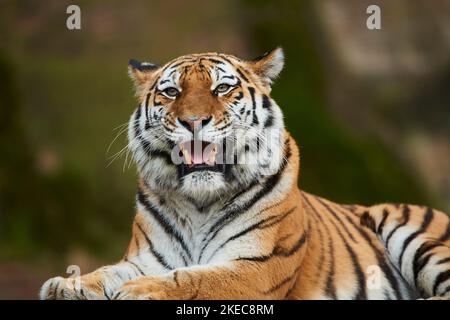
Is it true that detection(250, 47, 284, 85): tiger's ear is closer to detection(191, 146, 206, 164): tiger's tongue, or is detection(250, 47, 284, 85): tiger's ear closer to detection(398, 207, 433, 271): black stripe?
detection(191, 146, 206, 164): tiger's tongue

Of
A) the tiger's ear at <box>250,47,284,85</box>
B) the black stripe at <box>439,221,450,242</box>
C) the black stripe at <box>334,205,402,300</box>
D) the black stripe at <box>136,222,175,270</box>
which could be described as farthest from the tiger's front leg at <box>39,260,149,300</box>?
the black stripe at <box>439,221,450,242</box>

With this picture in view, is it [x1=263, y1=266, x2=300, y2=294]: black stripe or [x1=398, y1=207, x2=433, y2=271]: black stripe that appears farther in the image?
[x1=398, y1=207, x2=433, y2=271]: black stripe

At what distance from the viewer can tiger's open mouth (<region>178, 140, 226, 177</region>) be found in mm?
3426

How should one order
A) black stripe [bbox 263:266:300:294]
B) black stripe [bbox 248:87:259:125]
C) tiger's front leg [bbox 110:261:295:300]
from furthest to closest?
1. black stripe [bbox 248:87:259:125]
2. black stripe [bbox 263:266:300:294]
3. tiger's front leg [bbox 110:261:295:300]

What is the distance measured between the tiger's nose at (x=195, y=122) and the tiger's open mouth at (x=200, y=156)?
0.18ft

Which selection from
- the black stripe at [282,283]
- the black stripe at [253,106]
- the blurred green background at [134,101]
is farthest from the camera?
the blurred green background at [134,101]

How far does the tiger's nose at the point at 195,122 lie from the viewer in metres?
3.39

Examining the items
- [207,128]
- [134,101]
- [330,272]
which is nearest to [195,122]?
[207,128]

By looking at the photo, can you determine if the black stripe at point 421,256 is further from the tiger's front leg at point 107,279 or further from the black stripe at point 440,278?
the tiger's front leg at point 107,279

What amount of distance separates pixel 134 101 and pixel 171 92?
3.94 m

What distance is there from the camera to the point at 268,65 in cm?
378

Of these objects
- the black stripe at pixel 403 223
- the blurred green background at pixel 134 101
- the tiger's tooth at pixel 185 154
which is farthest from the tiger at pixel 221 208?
the blurred green background at pixel 134 101

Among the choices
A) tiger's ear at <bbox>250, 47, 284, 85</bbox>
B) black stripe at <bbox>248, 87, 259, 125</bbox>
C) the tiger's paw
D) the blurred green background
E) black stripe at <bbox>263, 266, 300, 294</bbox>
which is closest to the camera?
the tiger's paw

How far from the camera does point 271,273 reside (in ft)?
11.5
